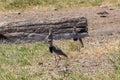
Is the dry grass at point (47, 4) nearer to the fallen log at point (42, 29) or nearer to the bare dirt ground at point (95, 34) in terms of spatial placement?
the bare dirt ground at point (95, 34)

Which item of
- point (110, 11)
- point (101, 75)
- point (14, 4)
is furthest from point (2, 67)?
point (14, 4)

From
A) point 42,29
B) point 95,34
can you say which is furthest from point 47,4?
point 42,29

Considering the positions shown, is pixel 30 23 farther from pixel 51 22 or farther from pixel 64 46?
pixel 64 46

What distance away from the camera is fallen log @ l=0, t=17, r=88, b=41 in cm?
1130

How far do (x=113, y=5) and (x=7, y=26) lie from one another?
480 cm

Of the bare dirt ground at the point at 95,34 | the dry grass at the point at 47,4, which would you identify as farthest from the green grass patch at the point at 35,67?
the dry grass at the point at 47,4

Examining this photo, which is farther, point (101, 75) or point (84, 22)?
point (84, 22)

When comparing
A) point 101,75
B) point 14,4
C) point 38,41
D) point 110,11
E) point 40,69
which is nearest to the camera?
point 101,75

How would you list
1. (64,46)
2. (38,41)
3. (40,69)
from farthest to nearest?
(38,41) < (64,46) < (40,69)

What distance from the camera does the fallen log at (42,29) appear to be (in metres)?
11.3

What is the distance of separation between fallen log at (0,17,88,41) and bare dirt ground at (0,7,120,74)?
1.21ft

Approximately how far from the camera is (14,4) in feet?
51.8

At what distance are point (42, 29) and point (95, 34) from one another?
1.34 meters

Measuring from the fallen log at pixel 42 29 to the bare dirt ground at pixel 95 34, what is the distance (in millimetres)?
369
